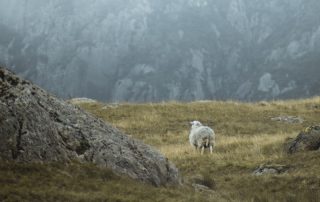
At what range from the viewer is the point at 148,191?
40.5 ft

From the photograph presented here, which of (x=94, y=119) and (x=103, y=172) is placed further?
(x=94, y=119)

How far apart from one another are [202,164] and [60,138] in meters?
12.0

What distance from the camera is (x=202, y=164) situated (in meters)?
24.0

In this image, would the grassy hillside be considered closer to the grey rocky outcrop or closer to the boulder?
the grey rocky outcrop

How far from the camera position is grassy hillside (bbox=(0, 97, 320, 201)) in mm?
11281

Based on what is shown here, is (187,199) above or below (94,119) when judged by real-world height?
below

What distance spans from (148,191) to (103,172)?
1.11 m

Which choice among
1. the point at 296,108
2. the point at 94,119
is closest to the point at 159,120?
the point at 296,108

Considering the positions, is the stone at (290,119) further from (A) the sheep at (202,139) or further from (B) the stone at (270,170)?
(B) the stone at (270,170)

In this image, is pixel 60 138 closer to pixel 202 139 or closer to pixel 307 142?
pixel 307 142

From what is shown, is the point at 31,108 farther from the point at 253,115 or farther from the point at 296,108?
the point at 296,108

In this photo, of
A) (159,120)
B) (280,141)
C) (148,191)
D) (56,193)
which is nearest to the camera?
(56,193)

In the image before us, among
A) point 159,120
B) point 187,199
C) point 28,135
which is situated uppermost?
point 159,120

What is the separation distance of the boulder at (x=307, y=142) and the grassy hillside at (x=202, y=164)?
62 cm
